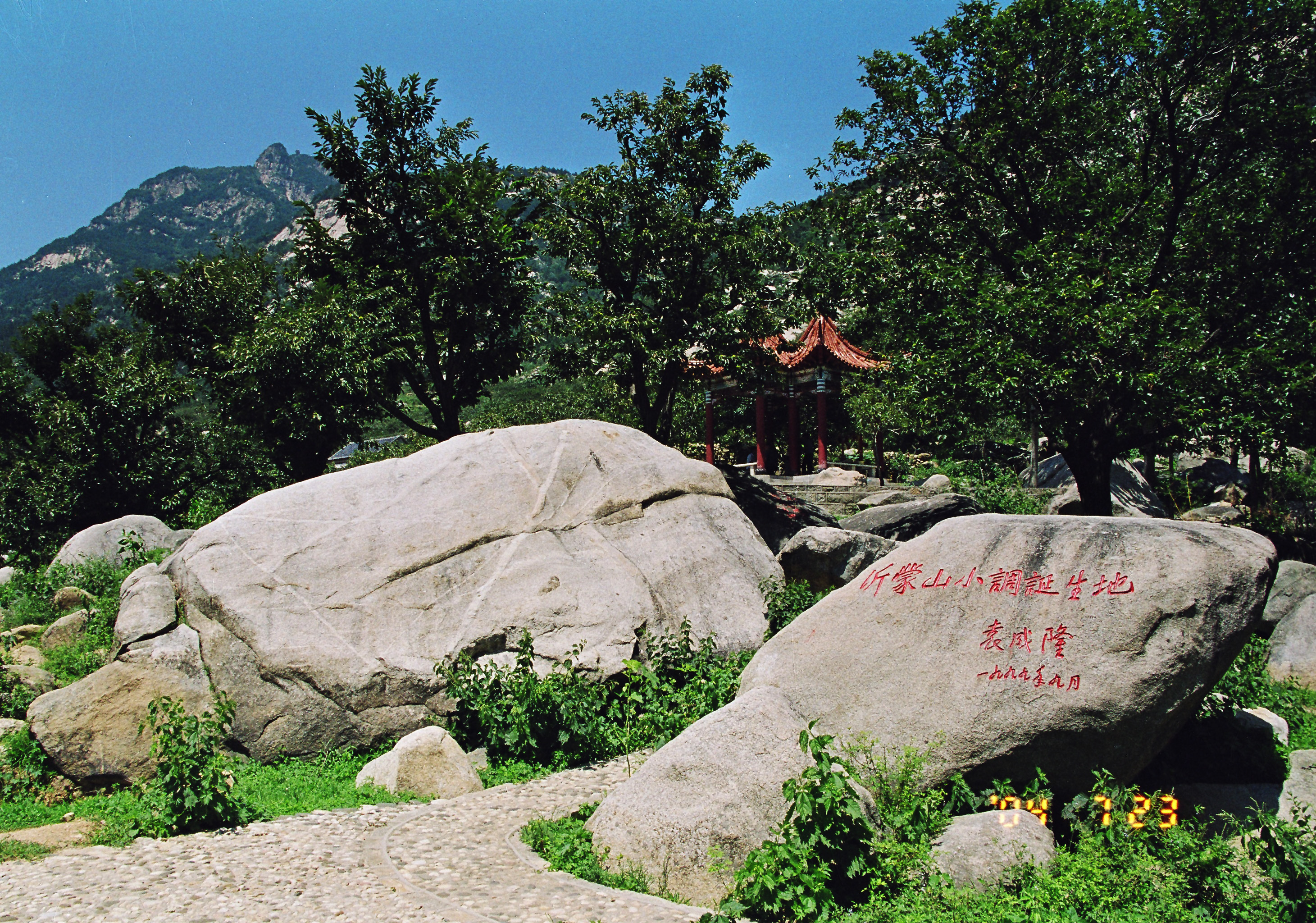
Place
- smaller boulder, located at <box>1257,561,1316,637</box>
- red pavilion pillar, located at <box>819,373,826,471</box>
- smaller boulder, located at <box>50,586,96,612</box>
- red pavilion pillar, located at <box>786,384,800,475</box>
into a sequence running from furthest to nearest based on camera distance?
red pavilion pillar, located at <box>786,384,800,475</box>
red pavilion pillar, located at <box>819,373,826,471</box>
smaller boulder, located at <box>50,586,96,612</box>
smaller boulder, located at <box>1257,561,1316,637</box>

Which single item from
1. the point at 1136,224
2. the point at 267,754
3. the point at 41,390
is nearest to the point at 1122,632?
the point at 267,754

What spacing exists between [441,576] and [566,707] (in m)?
2.27

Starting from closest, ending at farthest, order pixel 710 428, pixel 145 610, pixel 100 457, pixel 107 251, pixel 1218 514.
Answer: pixel 145 610, pixel 100 457, pixel 1218 514, pixel 710 428, pixel 107 251

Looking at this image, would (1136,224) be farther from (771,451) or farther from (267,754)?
(771,451)

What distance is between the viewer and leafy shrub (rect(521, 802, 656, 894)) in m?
5.38

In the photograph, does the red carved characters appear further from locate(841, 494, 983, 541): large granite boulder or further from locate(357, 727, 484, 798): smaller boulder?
locate(841, 494, 983, 541): large granite boulder

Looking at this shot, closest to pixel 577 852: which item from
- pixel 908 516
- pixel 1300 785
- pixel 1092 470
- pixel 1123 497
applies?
pixel 1300 785

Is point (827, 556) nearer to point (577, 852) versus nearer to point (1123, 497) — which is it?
point (577, 852)

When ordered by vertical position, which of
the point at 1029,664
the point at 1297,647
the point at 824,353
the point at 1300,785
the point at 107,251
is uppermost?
the point at 107,251

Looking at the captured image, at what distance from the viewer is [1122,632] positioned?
245 inches

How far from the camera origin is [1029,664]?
20.8 feet

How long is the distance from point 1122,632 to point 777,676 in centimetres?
248

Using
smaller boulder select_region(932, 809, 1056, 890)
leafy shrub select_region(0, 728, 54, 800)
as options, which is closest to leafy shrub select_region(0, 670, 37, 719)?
leafy shrub select_region(0, 728, 54, 800)

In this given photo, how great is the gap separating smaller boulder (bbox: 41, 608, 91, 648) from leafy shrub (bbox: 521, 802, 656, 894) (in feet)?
28.9
